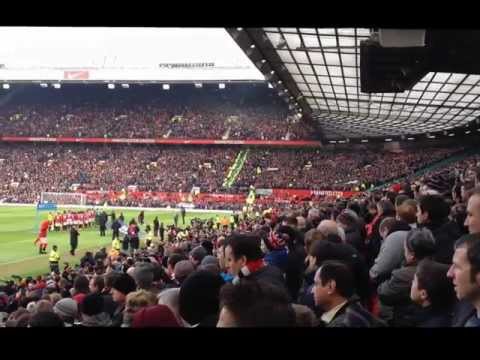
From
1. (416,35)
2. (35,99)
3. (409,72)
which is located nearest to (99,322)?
(416,35)

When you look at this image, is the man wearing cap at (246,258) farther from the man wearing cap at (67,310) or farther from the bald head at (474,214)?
the man wearing cap at (67,310)

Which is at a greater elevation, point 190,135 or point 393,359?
point 190,135

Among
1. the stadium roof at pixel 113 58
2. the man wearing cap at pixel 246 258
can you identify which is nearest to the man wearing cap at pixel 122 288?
the man wearing cap at pixel 246 258

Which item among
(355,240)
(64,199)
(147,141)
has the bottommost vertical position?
(355,240)

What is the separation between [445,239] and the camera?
4676 mm

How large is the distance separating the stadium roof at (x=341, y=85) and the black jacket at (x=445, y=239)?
6.67m

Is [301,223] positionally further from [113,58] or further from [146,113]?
[146,113]

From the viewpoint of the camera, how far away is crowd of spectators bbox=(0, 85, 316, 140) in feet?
156

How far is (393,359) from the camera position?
155 inches

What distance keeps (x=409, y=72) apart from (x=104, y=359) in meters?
7.81

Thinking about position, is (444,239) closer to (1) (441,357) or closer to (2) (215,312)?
(1) (441,357)

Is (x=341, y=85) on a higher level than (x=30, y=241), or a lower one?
higher

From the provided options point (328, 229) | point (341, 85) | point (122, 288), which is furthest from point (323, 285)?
point (341, 85)

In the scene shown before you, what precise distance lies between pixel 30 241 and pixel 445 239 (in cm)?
2000
